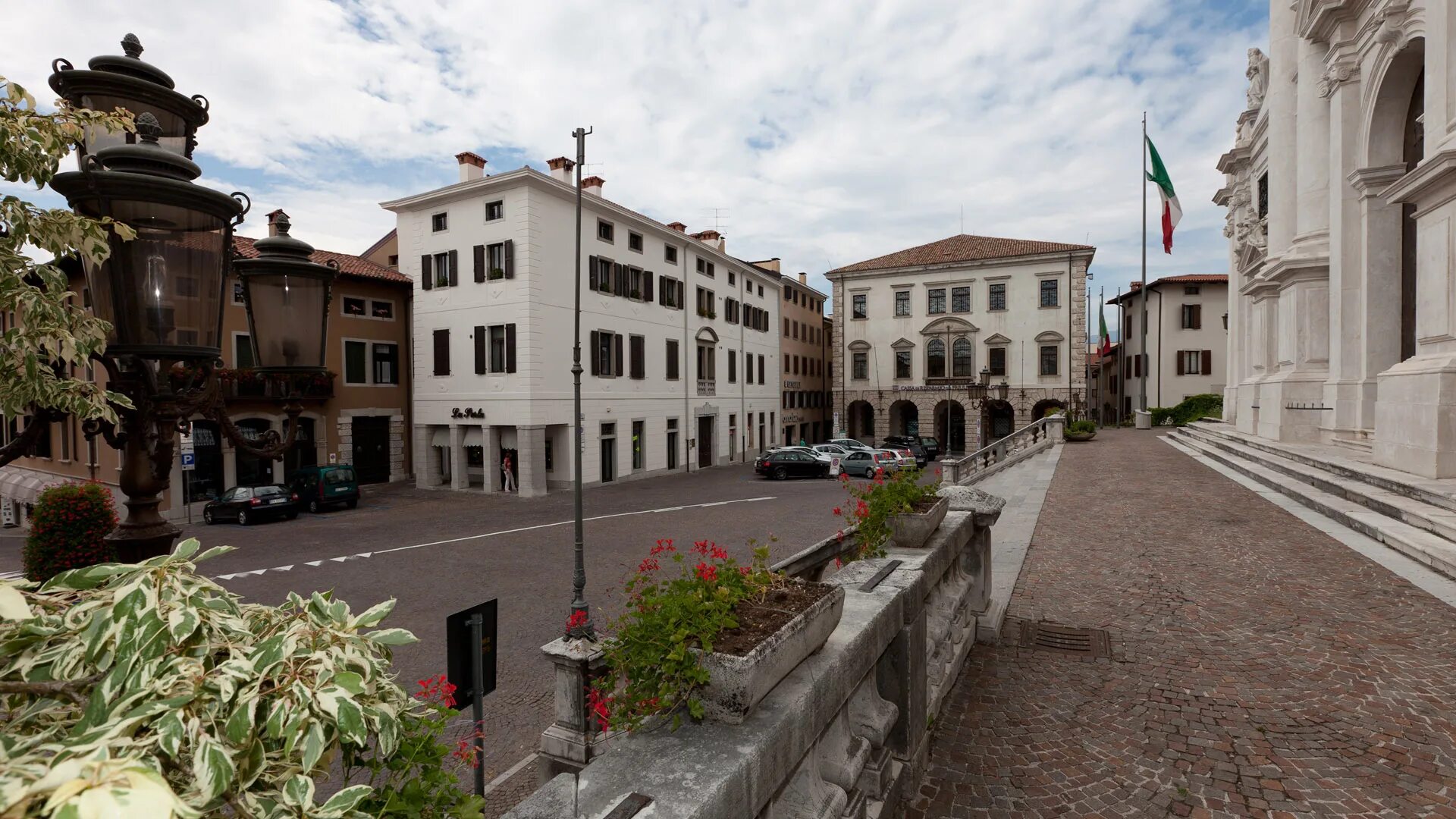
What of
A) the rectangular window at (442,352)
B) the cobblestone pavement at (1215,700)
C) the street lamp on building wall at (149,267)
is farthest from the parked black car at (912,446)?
the street lamp on building wall at (149,267)

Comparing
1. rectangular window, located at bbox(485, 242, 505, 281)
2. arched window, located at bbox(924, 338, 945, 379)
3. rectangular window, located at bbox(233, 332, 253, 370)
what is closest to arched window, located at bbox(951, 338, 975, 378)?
arched window, located at bbox(924, 338, 945, 379)

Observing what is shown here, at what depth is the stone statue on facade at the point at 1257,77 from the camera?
87.9ft

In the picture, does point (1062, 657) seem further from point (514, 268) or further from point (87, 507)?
point (514, 268)

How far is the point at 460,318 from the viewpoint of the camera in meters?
27.7

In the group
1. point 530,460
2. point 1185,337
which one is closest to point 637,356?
point 530,460

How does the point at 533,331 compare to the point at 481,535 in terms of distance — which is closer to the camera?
the point at 481,535

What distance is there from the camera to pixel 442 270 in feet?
93.1

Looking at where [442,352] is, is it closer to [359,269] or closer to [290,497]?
[359,269]

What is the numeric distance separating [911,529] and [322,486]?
24073 millimetres

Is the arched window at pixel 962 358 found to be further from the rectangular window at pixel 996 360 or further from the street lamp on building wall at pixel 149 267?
the street lamp on building wall at pixel 149 267

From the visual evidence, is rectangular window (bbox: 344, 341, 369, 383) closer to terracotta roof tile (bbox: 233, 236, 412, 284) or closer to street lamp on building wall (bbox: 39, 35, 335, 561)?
terracotta roof tile (bbox: 233, 236, 412, 284)

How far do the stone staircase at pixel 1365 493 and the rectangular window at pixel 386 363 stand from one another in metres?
30.4

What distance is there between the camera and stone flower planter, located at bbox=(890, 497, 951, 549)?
15.5ft

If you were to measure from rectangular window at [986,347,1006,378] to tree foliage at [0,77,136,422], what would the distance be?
48.5 meters
